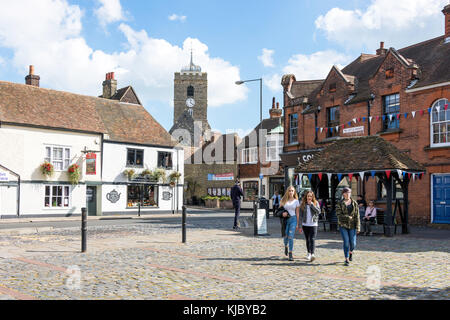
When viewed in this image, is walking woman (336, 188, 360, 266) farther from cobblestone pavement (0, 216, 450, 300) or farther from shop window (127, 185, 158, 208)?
shop window (127, 185, 158, 208)

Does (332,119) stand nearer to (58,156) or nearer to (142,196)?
(142,196)

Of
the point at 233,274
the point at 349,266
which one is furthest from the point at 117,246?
the point at 349,266

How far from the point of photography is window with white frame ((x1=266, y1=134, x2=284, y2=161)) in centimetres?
4231

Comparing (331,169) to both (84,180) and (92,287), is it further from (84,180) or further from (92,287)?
(84,180)

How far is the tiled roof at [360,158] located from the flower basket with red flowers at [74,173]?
15.5 m

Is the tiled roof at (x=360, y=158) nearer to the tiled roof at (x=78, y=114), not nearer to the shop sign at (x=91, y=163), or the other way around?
the shop sign at (x=91, y=163)

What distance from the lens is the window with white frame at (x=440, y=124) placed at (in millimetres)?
19734

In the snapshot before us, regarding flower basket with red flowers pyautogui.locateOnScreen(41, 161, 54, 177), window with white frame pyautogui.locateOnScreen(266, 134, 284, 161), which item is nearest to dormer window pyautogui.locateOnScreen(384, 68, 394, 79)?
flower basket with red flowers pyautogui.locateOnScreen(41, 161, 54, 177)

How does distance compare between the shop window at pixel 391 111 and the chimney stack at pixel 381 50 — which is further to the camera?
the chimney stack at pixel 381 50

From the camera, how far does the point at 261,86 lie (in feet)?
102

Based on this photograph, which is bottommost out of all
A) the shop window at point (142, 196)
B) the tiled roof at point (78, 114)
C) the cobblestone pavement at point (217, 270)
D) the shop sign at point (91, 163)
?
the cobblestone pavement at point (217, 270)

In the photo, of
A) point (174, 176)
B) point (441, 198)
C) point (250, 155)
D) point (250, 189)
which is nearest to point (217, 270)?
point (441, 198)

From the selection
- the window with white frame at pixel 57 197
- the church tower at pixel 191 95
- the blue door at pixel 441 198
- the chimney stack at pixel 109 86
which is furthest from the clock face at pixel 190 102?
the blue door at pixel 441 198

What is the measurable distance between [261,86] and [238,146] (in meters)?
16.8
